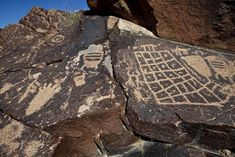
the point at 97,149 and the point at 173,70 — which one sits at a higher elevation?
the point at 173,70

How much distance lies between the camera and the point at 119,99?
7.54ft

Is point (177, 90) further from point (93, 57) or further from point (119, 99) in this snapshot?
point (93, 57)

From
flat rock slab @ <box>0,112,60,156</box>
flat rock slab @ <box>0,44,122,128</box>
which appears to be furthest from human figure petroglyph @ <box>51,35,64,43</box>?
flat rock slab @ <box>0,112,60,156</box>

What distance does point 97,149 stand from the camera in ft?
7.63

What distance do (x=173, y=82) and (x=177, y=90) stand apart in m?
0.10

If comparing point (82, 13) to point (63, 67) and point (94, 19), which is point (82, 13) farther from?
point (63, 67)

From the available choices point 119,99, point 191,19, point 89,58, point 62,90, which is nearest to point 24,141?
point 62,90

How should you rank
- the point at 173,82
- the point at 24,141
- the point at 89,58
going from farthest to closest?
the point at 89,58 → the point at 173,82 → the point at 24,141

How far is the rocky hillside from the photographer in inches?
82.9

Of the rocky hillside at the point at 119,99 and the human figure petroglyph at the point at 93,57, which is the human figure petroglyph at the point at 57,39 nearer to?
the rocky hillside at the point at 119,99

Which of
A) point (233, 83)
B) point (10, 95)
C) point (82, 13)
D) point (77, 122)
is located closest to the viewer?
point (77, 122)

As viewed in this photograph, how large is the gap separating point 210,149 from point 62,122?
3.64ft

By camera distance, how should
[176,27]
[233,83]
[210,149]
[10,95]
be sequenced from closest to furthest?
[210,149]
[233,83]
[10,95]
[176,27]

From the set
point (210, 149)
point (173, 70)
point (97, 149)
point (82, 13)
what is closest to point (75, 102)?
point (97, 149)
